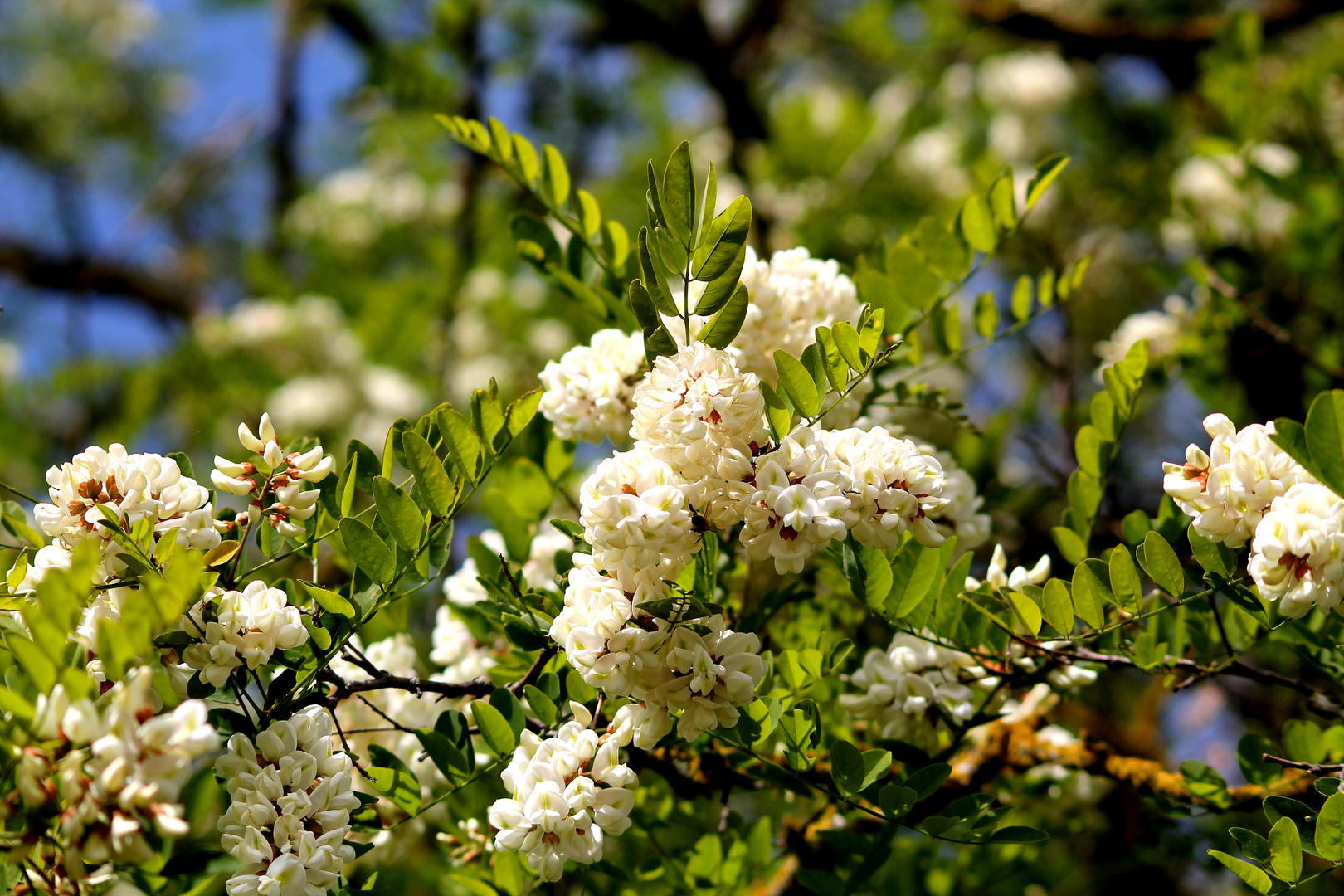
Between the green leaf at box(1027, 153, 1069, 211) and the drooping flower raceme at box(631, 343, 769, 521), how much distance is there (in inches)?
22.5

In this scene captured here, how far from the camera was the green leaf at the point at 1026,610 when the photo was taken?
987 mm

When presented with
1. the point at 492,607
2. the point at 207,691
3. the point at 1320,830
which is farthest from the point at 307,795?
the point at 1320,830

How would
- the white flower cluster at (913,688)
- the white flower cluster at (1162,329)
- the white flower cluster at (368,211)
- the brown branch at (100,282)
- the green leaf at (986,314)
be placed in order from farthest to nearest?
the brown branch at (100,282), the white flower cluster at (368,211), the white flower cluster at (1162,329), the green leaf at (986,314), the white flower cluster at (913,688)

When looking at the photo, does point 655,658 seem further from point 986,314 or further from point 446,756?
point 986,314

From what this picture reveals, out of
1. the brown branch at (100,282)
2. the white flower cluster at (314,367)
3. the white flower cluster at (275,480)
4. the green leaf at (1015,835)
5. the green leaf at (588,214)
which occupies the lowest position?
the green leaf at (1015,835)

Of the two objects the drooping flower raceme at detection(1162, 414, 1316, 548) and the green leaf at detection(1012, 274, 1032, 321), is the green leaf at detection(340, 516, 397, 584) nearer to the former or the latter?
the drooping flower raceme at detection(1162, 414, 1316, 548)

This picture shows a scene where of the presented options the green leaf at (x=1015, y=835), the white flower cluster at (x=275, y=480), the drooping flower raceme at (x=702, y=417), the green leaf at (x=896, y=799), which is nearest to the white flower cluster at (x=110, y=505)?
the white flower cluster at (x=275, y=480)

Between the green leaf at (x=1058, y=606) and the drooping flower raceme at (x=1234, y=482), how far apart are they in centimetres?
14

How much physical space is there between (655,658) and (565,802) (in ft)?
0.49

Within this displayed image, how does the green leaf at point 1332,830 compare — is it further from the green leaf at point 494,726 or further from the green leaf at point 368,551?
the green leaf at point 368,551

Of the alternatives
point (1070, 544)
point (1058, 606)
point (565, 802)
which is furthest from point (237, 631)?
point (1070, 544)

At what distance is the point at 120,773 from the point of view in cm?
66

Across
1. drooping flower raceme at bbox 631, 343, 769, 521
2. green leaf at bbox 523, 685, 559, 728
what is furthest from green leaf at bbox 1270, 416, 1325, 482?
green leaf at bbox 523, 685, 559, 728

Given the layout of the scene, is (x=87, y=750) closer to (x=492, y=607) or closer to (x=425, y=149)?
(x=492, y=607)
